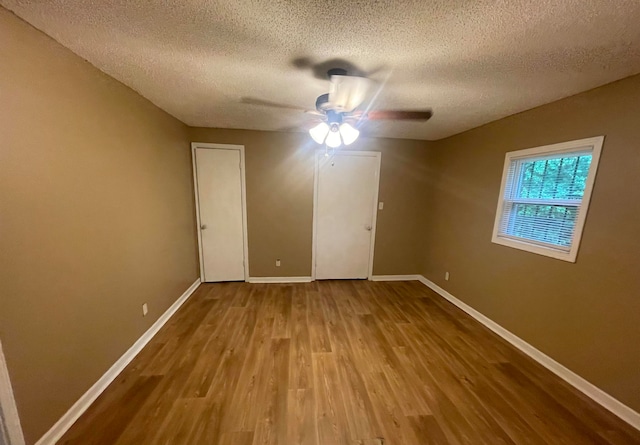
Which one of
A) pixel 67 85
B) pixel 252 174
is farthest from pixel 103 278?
pixel 252 174

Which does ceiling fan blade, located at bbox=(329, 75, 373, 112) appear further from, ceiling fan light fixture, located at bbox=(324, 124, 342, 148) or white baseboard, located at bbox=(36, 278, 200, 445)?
white baseboard, located at bbox=(36, 278, 200, 445)

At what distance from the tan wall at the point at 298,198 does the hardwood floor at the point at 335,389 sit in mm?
1102

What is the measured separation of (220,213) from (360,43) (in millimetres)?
2862

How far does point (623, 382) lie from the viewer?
1573mm

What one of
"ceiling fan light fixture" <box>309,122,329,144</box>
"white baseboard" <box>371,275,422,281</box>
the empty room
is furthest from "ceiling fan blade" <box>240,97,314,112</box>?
"white baseboard" <box>371,275,422,281</box>

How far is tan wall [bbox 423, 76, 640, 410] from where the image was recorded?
1.56 m

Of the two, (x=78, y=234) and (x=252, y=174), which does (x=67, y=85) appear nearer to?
(x=78, y=234)

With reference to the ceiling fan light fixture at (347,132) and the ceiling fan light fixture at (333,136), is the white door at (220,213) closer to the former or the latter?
the ceiling fan light fixture at (333,136)

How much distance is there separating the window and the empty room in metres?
0.02

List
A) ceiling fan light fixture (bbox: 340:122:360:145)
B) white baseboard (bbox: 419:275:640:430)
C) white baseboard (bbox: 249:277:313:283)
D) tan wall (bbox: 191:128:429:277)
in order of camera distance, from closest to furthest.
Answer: white baseboard (bbox: 419:275:640:430)
ceiling fan light fixture (bbox: 340:122:360:145)
tan wall (bbox: 191:128:429:277)
white baseboard (bbox: 249:277:313:283)

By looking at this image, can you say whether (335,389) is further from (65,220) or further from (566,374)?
(65,220)

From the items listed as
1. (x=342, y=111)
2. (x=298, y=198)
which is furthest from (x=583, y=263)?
(x=298, y=198)

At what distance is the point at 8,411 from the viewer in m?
1.11

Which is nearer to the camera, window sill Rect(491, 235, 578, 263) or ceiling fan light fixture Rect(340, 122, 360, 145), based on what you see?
ceiling fan light fixture Rect(340, 122, 360, 145)
